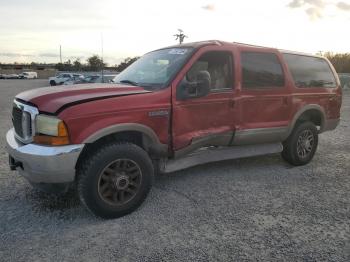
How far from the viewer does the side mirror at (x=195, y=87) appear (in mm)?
4289

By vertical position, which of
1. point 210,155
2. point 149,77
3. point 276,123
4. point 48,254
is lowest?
point 48,254

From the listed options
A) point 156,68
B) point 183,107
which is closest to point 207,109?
point 183,107

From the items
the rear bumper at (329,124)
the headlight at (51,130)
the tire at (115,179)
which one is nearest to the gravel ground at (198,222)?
the tire at (115,179)

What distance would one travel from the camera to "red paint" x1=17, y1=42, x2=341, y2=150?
12.1 feet

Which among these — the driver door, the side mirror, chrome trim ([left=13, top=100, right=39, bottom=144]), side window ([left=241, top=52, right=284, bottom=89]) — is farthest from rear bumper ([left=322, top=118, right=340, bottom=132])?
chrome trim ([left=13, top=100, right=39, bottom=144])

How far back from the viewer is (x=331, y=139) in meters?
8.45

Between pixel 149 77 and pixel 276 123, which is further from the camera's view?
pixel 276 123

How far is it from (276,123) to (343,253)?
2.58m

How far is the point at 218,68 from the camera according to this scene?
497 centimetres

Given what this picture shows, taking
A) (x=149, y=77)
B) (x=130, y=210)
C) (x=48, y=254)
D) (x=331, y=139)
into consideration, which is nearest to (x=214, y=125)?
(x=149, y=77)

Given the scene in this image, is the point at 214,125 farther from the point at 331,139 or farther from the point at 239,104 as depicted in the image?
the point at 331,139

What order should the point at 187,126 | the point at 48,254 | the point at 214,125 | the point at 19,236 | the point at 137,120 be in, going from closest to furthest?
1. the point at 48,254
2. the point at 19,236
3. the point at 137,120
4. the point at 187,126
5. the point at 214,125

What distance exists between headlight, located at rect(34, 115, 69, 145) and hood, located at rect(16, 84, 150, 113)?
0.10 metres

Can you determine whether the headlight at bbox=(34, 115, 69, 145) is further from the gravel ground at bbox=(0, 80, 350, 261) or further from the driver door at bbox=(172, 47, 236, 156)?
the driver door at bbox=(172, 47, 236, 156)
